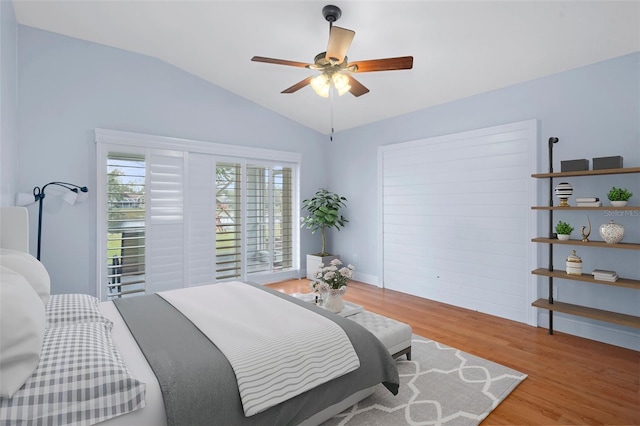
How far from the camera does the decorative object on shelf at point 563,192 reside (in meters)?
3.09

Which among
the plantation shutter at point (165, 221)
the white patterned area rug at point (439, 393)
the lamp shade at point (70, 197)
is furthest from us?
the plantation shutter at point (165, 221)

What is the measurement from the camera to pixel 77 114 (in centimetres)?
372

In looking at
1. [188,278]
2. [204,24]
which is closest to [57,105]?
[204,24]

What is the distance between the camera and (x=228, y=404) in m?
1.48

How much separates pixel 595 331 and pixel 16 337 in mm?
4326

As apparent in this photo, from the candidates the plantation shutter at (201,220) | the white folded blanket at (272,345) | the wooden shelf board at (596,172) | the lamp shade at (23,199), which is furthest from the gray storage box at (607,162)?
the lamp shade at (23,199)

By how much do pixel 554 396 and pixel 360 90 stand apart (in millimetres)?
2824

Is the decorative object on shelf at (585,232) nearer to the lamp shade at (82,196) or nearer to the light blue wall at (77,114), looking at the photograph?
the light blue wall at (77,114)

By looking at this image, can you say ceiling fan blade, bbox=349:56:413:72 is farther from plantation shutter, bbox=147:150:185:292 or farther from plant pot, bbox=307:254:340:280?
plant pot, bbox=307:254:340:280

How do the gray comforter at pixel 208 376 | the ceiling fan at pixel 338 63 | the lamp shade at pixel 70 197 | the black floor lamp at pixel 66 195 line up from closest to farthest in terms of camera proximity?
the gray comforter at pixel 208 376
the ceiling fan at pixel 338 63
the black floor lamp at pixel 66 195
the lamp shade at pixel 70 197

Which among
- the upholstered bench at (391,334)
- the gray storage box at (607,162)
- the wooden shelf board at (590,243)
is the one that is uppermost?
the gray storage box at (607,162)

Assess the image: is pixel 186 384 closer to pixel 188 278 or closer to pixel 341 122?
pixel 188 278

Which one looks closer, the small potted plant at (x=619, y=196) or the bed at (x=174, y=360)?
the bed at (x=174, y=360)

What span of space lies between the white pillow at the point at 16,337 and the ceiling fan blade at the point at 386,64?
2494mm
